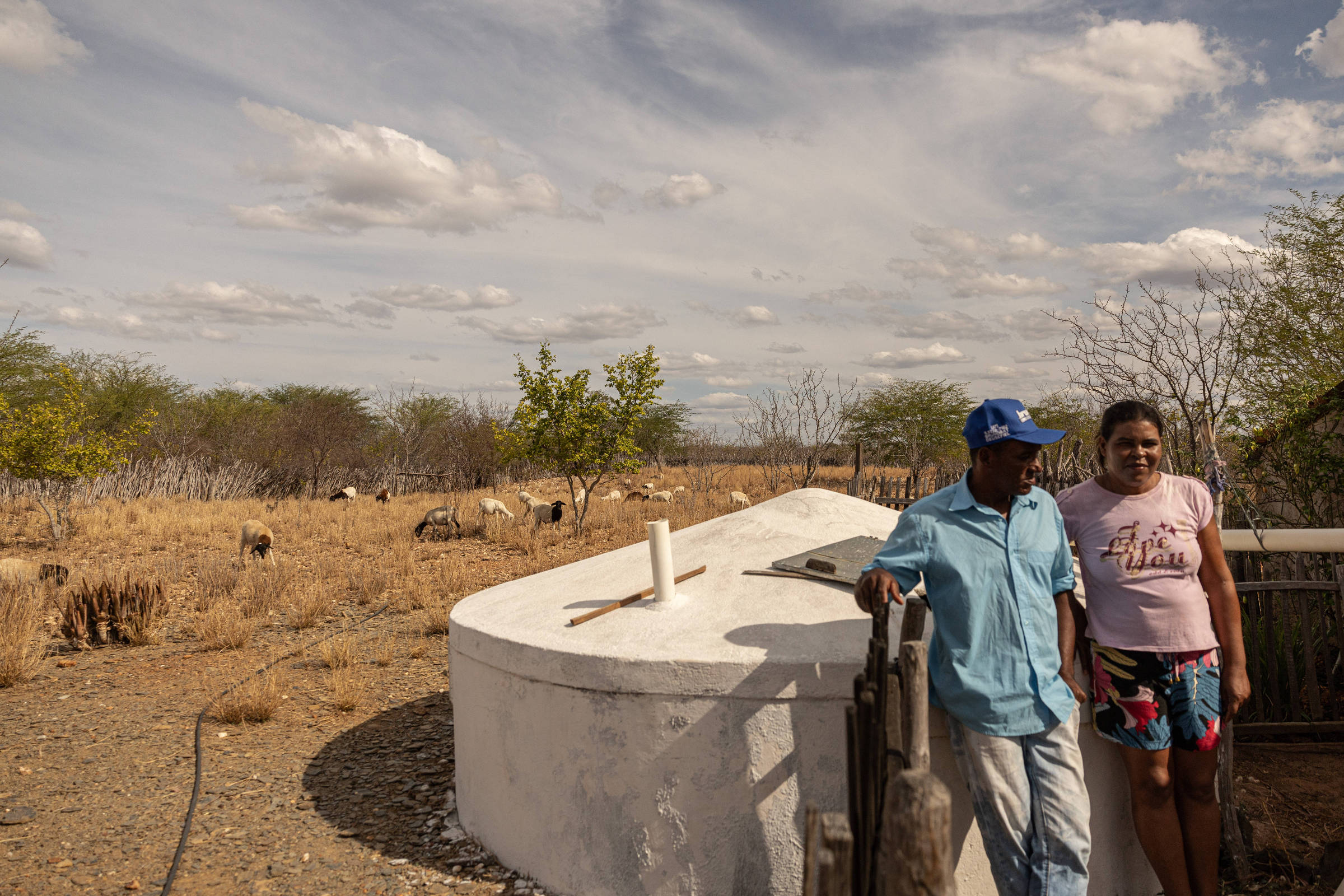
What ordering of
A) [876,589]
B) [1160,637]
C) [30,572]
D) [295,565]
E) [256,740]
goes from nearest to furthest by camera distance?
[876,589] → [1160,637] → [256,740] → [30,572] → [295,565]

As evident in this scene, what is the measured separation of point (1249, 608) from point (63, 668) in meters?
10.1

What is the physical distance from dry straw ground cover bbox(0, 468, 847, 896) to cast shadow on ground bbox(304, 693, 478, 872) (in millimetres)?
16

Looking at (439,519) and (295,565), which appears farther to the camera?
(439,519)

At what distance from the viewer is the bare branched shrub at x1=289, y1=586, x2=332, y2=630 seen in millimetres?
9094

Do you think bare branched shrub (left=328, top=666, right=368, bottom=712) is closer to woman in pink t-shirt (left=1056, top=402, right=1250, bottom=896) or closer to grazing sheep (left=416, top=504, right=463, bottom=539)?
woman in pink t-shirt (left=1056, top=402, right=1250, bottom=896)

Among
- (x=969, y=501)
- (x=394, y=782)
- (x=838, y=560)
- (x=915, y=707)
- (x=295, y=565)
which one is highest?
(x=969, y=501)

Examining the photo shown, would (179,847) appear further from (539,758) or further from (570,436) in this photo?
(570,436)

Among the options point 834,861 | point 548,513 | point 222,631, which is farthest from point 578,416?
point 834,861

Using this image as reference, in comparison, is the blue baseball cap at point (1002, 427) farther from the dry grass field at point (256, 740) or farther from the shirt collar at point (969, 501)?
the dry grass field at point (256, 740)

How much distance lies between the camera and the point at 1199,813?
278 cm

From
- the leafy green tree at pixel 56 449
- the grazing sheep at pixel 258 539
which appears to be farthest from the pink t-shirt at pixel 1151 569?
the leafy green tree at pixel 56 449

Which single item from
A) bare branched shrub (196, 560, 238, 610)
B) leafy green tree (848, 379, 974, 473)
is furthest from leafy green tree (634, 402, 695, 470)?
bare branched shrub (196, 560, 238, 610)

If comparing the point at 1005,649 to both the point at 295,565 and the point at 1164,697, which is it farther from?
the point at 295,565

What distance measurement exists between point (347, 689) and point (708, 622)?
444 centimetres
